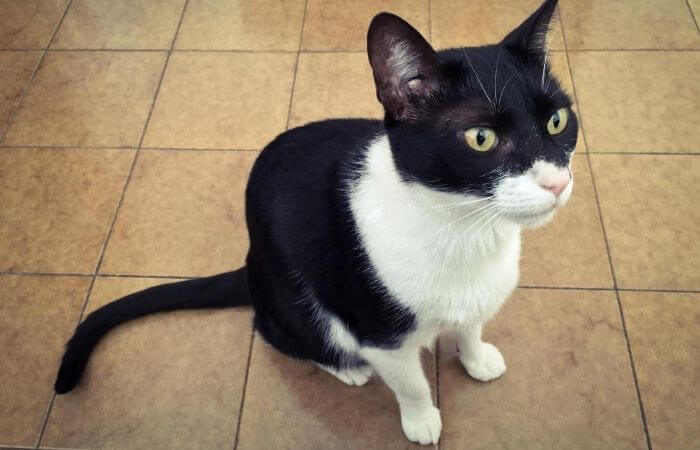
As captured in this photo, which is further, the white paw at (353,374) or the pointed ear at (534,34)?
the white paw at (353,374)

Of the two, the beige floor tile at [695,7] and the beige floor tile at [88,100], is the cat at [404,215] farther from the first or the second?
the beige floor tile at [695,7]

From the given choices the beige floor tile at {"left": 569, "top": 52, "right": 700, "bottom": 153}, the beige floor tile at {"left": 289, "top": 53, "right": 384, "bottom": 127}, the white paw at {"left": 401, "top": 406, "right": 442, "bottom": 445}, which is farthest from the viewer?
the beige floor tile at {"left": 289, "top": 53, "right": 384, "bottom": 127}

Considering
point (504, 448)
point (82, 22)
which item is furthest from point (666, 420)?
point (82, 22)

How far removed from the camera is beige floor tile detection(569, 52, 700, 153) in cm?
180

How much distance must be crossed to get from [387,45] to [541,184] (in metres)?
0.28

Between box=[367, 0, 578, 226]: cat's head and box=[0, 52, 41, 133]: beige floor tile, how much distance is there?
165cm

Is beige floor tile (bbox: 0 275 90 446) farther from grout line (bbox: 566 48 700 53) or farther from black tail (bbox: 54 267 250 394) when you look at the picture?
grout line (bbox: 566 48 700 53)

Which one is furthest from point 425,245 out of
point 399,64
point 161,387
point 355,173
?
point 161,387

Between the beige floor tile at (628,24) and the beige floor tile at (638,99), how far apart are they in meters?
Result: 0.05

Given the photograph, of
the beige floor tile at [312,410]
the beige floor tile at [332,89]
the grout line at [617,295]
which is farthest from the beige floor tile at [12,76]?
the grout line at [617,295]

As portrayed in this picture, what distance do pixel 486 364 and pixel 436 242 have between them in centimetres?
57

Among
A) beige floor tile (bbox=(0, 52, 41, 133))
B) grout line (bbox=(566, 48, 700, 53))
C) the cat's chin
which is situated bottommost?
beige floor tile (bbox=(0, 52, 41, 133))

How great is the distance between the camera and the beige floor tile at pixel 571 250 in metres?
1.55

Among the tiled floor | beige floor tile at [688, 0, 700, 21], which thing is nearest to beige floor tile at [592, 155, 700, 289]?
the tiled floor
